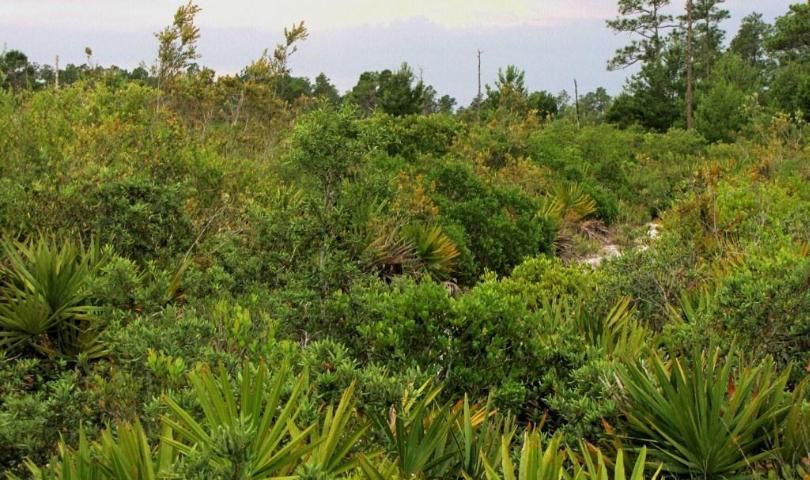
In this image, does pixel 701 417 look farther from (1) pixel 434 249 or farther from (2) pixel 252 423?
(1) pixel 434 249

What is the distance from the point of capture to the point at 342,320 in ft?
15.6

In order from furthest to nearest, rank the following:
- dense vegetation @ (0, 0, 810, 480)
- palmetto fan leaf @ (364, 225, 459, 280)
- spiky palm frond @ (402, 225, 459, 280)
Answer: spiky palm frond @ (402, 225, 459, 280)
palmetto fan leaf @ (364, 225, 459, 280)
dense vegetation @ (0, 0, 810, 480)

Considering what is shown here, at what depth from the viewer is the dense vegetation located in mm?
3283

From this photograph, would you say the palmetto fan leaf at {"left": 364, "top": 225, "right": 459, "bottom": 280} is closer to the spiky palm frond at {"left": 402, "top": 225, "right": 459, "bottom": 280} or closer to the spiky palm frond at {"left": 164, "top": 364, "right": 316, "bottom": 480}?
the spiky palm frond at {"left": 402, "top": 225, "right": 459, "bottom": 280}

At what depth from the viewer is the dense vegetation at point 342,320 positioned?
3.28 m

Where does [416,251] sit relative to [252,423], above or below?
below

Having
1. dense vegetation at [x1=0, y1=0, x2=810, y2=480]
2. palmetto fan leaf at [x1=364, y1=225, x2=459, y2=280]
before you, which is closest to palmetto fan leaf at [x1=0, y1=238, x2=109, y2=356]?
dense vegetation at [x1=0, y1=0, x2=810, y2=480]

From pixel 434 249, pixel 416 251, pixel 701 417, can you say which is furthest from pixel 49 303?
pixel 434 249

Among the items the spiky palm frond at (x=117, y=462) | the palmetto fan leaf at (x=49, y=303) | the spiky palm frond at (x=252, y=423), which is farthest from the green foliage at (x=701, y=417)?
the palmetto fan leaf at (x=49, y=303)

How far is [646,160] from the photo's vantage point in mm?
21391

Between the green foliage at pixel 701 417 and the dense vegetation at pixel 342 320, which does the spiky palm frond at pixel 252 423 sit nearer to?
the dense vegetation at pixel 342 320

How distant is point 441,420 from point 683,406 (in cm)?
129

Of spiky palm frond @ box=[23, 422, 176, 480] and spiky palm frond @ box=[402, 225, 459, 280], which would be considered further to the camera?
spiky palm frond @ box=[402, 225, 459, 280]

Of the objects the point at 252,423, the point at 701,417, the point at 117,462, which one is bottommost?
the point at 701,417
